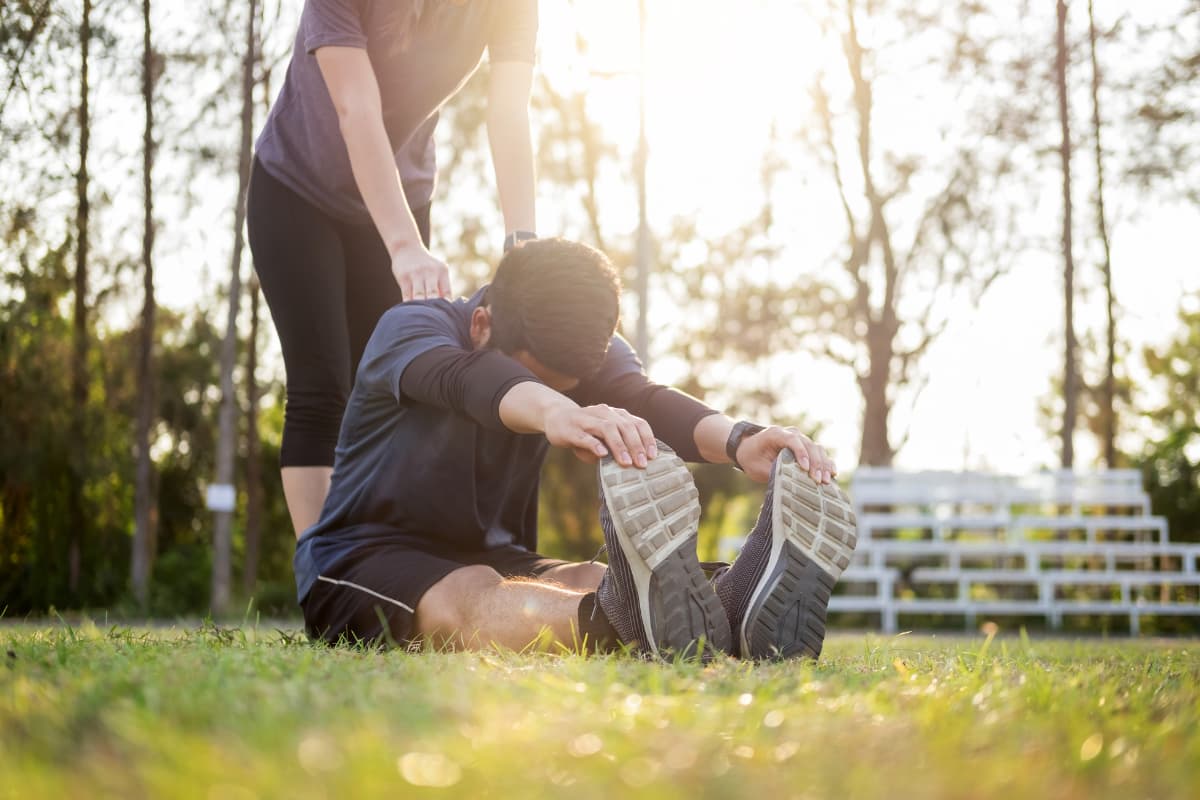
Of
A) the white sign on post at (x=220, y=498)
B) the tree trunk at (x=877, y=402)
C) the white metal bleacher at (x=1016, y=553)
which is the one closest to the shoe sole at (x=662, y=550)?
the white metal bleacher at (x=1016, y=553)

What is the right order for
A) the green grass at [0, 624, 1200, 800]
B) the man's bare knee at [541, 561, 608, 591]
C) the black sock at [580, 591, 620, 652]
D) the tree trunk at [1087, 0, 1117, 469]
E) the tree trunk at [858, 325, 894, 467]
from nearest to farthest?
the green grass at [0, 624, 1200, 800], the black sock at [580, 591, 620, 652], the man's bare knee at [541, 561, 608, 591], the tree trunk at [1087, 0, 1117, 469], the tree trunk at [858, 325, 894, 467]

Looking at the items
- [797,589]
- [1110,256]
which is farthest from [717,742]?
[1110,256]

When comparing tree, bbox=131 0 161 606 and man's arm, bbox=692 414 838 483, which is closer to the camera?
man's arm, bbox=692 414 838 483

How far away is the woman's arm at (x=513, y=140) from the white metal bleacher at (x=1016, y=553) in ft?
27.4

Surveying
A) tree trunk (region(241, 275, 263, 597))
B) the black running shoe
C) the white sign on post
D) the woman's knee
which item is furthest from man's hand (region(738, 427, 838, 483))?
tree trunk (region(241, 275, 263, 597))

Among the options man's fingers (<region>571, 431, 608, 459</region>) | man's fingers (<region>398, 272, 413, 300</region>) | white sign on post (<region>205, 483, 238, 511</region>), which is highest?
man's fingers (<region>398, 272, 413, 300</region>)

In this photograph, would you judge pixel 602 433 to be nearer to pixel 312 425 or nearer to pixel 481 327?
pixel 481 327

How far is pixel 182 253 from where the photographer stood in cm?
1377

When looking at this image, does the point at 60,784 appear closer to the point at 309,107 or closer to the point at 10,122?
the point at 309,107

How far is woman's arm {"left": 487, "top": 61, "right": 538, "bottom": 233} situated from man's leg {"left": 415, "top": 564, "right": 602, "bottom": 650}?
133 centimetres

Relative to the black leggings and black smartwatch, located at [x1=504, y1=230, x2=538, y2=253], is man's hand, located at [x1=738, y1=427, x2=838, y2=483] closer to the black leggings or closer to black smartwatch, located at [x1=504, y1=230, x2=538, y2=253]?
black smartwatch, located at [x1=504, y1=230, x2=538, y2=253]

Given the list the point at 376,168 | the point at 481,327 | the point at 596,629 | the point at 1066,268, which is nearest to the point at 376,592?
the point at 596,629

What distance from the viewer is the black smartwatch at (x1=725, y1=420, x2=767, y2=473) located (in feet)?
9.70

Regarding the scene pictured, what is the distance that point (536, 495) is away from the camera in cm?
350
